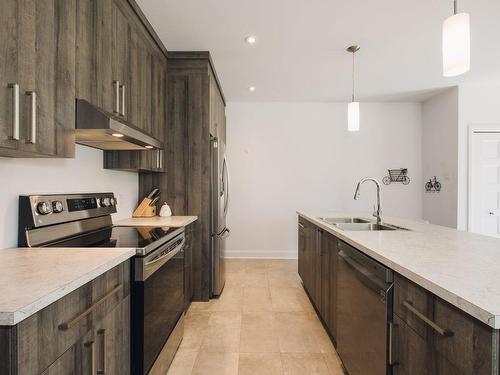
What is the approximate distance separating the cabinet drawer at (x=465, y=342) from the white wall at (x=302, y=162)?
12.5 feet

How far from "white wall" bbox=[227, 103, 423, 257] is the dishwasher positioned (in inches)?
112

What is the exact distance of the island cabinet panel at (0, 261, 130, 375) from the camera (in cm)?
70

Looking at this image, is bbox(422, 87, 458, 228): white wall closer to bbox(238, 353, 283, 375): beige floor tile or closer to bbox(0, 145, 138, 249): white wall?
bbox(238, 353, 283, 375): beige floor tile

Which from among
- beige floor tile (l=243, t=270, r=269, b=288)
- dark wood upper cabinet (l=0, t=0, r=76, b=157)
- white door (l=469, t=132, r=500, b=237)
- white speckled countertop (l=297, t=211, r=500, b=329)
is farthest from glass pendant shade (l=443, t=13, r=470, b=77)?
white door (l=469, t=132, r=500, b=237)

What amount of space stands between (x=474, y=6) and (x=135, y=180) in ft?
10.8

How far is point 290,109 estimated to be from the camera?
15.4 ft

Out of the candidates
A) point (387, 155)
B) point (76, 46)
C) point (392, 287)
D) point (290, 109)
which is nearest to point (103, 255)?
point (76, 46)

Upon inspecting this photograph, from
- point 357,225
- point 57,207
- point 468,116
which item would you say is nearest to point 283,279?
point 357,225

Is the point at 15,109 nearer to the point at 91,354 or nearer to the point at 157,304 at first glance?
the point at 91,354

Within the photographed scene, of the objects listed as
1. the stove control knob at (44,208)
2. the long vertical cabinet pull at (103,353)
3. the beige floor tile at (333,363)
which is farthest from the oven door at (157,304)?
the beige floor tile at (333,363)

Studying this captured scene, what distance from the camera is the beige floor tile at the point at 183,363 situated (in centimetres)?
181

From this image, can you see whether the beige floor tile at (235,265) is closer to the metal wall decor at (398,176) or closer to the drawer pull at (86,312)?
the metal wall decor at (398,176)

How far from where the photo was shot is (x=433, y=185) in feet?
14.4

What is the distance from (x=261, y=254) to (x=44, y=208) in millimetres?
3549
